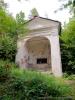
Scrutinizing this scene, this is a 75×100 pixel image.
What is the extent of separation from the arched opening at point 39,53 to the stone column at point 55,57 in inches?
80.5

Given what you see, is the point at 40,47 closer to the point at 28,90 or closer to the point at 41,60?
the point at 41,60

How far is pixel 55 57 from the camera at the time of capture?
1616 cm

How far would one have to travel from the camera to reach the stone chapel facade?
53.4ft

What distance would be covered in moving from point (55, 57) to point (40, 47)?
13.0ft

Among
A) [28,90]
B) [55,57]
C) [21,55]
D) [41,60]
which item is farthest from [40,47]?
[28,90]

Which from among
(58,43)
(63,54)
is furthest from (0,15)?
(63,54)

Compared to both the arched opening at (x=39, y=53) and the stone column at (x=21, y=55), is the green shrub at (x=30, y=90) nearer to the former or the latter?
the stone column at (x=21, y=55)

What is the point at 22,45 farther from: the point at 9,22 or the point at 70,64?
the point at 9,22

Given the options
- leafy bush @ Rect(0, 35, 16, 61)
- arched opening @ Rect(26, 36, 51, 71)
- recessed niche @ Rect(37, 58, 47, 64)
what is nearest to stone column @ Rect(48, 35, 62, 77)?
arched opening @ Rect(26, 36, 51, 71)

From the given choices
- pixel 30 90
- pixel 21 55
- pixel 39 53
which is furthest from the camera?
pixel 39 53

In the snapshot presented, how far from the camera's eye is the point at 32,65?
1914cm

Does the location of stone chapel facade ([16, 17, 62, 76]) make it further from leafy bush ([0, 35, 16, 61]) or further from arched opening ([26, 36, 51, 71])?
leafy bush ([0, 35, 16, 61])

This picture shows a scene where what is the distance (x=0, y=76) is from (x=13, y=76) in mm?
593

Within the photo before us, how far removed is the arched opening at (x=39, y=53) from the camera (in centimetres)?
1881
